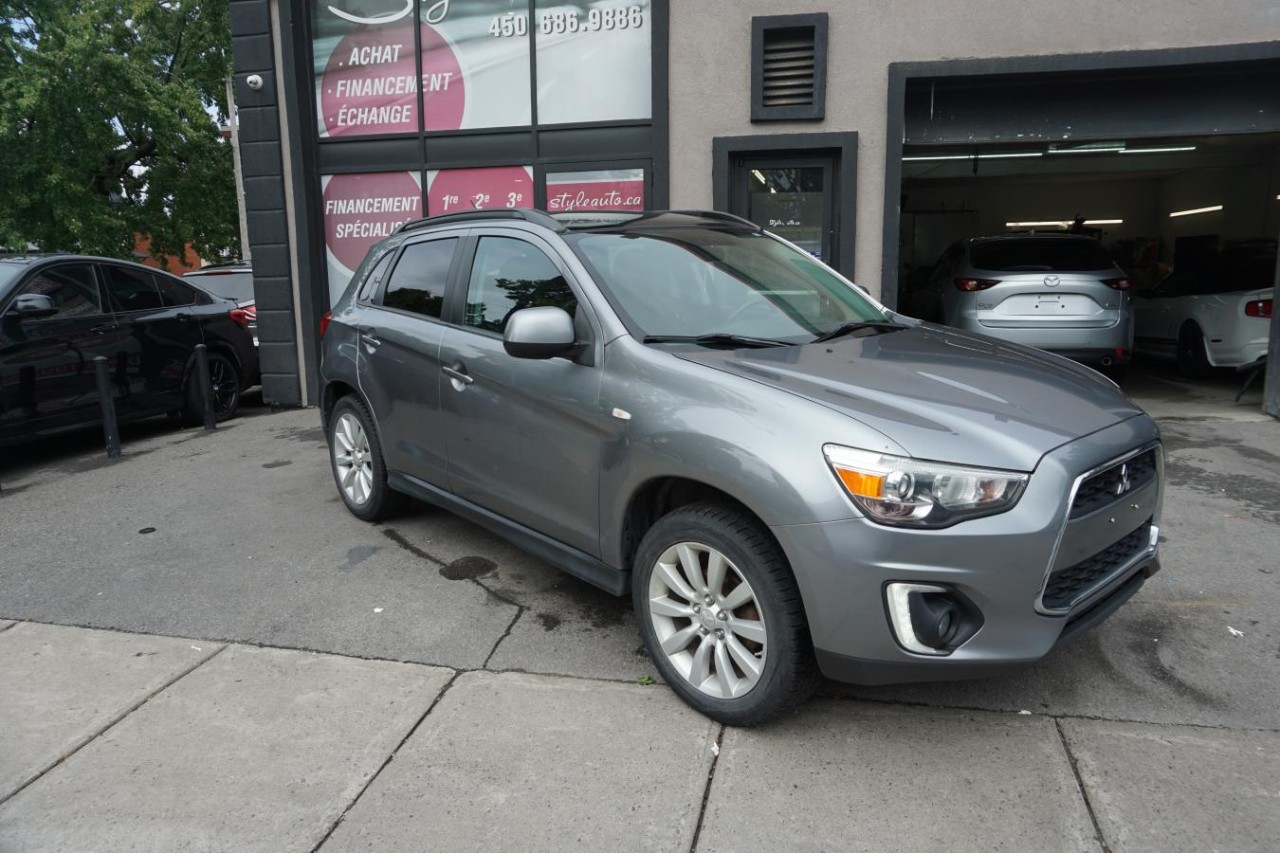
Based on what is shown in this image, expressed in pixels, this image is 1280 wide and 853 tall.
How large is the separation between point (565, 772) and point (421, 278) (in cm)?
281

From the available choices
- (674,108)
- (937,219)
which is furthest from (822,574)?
(937,219)

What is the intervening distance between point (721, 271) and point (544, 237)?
794 millimetres

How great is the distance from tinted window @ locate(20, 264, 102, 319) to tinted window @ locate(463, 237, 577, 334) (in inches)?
192

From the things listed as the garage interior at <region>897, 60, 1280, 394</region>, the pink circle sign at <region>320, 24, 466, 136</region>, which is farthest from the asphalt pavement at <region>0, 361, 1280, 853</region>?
the pink circle sign at <region>320, 24, 466, 136</region>

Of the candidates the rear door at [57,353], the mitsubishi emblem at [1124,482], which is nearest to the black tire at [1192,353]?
the mitsubishi emblem at [1124,482]

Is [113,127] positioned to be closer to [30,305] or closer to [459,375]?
[30,305]

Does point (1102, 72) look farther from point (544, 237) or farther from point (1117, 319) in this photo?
point (544, 237)

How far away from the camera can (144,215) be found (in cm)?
2209

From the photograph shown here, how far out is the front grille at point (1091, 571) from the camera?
106 inches

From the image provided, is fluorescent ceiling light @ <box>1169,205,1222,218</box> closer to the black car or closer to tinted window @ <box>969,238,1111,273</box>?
tinted window @ <box>969,238,1111,273</box>

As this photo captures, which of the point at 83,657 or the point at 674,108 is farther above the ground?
the point at 674,108

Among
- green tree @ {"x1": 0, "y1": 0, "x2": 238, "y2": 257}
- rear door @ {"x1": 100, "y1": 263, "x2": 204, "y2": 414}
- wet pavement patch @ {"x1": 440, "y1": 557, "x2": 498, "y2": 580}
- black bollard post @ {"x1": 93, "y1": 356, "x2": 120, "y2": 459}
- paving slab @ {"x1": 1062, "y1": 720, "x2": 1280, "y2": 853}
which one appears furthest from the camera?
green tree @ {"x1": 0, "y1": 0, "x2": 238, "y2": 257}

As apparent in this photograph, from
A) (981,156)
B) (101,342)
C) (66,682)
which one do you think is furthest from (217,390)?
(981,156)

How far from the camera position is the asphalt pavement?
2605 mm
